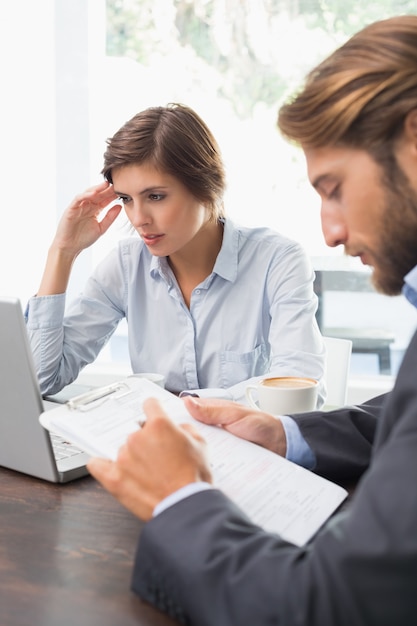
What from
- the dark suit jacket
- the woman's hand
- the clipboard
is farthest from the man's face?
the woman's hand

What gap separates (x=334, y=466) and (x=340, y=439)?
5cm

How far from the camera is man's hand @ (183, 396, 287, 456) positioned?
4.00ft

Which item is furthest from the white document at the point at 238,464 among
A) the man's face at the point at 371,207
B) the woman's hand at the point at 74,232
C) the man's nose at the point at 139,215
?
the woman's hand at the point at 74,232

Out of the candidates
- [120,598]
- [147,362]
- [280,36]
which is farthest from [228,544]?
[280,36]

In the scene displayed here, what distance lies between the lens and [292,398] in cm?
136

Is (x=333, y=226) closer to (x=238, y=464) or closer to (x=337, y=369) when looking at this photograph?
(x=238, y=464)

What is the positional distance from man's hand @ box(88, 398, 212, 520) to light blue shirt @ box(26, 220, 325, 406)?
1.01m

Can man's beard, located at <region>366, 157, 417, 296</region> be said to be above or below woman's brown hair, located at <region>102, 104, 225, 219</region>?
below

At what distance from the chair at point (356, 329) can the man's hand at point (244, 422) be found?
273cm

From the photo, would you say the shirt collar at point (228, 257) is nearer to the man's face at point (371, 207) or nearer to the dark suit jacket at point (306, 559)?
the man's face at point (371, 207)

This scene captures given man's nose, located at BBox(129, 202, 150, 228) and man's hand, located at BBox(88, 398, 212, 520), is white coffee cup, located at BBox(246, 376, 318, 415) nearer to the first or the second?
man's hand, located at BBox(88, 398, 212, 520)

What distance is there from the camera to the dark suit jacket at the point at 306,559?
676 millimetres

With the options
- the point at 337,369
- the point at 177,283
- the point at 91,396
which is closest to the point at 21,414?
the point at 91,396

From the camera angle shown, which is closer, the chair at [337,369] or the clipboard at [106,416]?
the clipboard at [106,416]
